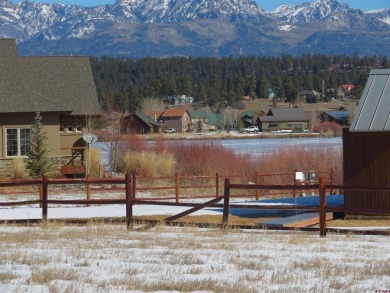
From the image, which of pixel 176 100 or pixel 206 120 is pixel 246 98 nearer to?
pixel 176 100

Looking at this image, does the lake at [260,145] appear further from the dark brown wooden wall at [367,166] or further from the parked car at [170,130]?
the parked car at [170,130]

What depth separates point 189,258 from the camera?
45.8 ft

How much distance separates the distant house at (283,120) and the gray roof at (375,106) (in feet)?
369

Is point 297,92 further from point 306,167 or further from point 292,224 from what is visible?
point 292,224

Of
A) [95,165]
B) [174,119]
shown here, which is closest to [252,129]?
[174,119]

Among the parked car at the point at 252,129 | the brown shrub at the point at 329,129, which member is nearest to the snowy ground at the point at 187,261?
the brown shrub at the point at 329,129

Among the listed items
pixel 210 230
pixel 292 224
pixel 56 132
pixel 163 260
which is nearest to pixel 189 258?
pixel 163 260

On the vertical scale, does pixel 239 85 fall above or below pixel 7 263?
above

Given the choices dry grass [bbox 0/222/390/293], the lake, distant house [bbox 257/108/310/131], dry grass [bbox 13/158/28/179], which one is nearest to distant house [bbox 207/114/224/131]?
distant house [bbox 257/108/310/131]

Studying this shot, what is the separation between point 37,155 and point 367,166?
18168 mm

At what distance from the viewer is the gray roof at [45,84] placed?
42.2m

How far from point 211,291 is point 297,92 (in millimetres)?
173968

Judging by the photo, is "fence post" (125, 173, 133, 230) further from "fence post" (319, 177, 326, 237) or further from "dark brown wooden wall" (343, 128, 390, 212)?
"dark brown wooden wall" (343, 128, 390, 212)

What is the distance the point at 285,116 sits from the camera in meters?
144
